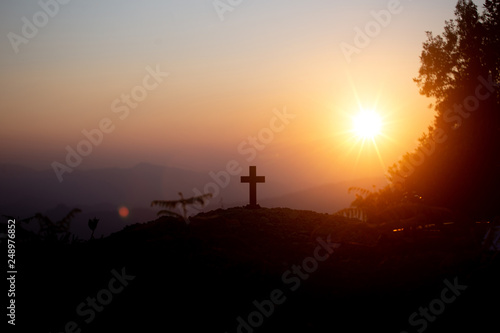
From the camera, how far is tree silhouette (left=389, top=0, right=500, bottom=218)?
21453 mm

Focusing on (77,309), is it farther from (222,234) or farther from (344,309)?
(344,309)

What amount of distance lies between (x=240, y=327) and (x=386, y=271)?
3376 millimetres

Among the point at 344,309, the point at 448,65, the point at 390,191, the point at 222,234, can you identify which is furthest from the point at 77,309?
the point at 448,65
